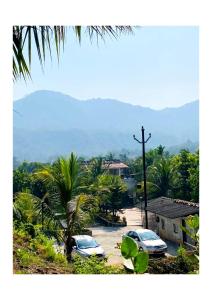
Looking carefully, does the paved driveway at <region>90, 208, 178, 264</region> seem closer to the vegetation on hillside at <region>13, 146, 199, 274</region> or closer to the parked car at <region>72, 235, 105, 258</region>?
the parked car at <region>72, 235, 105, 258</region>

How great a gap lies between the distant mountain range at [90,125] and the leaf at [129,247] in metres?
108

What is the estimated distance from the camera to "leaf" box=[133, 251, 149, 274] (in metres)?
2.56

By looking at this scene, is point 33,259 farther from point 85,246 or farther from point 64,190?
point 85,246

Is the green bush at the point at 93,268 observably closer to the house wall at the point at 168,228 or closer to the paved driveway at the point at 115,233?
→ the paved driveway at the point at 115,233

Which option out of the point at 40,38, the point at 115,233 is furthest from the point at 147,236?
the point at 40,38

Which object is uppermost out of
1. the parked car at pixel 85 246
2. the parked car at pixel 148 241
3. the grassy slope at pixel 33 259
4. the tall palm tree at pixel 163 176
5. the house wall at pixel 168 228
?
the grassy slope at pixel 33 259

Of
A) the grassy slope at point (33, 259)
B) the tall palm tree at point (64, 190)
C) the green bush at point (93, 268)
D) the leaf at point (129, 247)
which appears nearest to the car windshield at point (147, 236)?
the tall palm tree at point (64, 190)

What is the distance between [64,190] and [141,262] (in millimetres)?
2509

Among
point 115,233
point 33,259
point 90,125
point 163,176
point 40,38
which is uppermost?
point 90,125

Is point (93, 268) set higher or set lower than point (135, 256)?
lower

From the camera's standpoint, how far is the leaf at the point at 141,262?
8.40 ft

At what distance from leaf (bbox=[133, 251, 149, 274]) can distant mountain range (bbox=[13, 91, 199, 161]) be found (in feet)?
355

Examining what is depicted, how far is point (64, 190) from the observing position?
4.98 m
